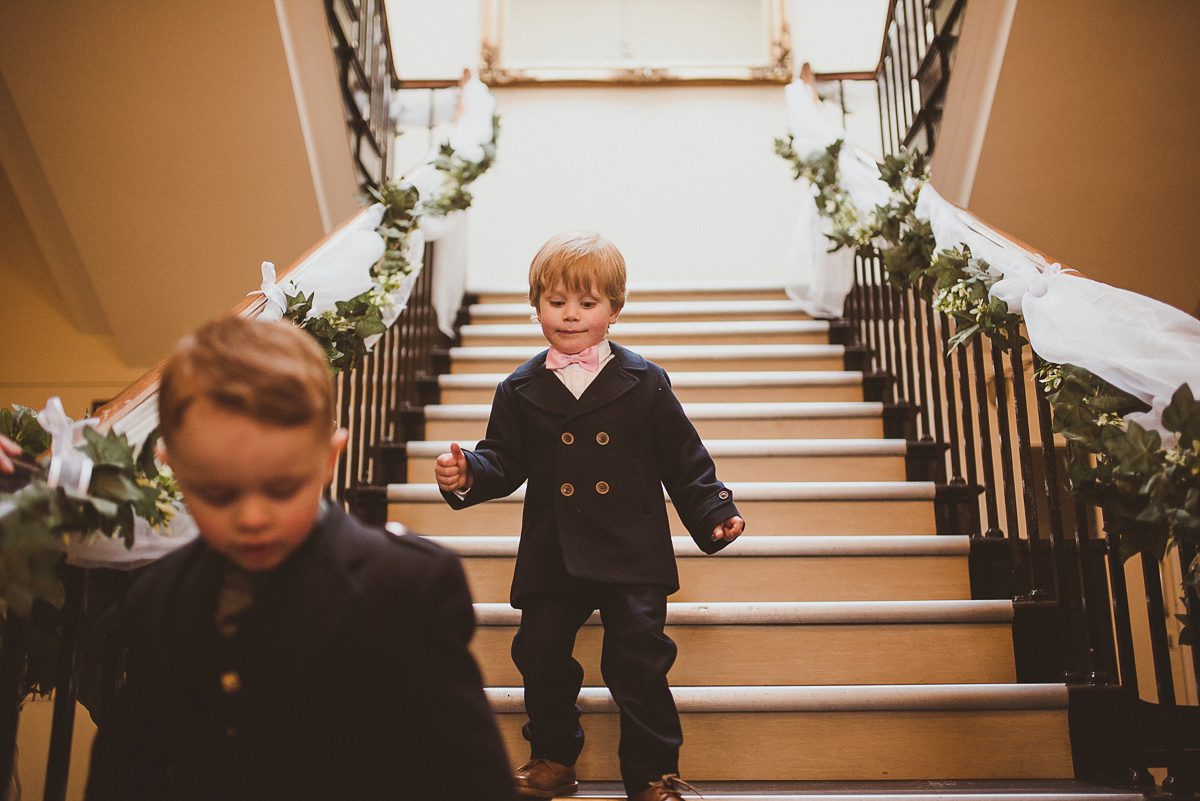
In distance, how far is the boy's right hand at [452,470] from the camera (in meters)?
1.73

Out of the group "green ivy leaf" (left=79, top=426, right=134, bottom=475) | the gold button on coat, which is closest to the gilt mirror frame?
"green ivy leaf" (left=79, top=426, right=134, bottom=475)

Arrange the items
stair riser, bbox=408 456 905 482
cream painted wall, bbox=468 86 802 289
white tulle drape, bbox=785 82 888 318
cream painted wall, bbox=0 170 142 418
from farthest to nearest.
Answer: cream painted wall, bbox=468 86 802 289 → cream painted wall, bbox=0 170 142 418 → white tulle drape, bbox=785 82 888 318 → stair riser, bbox=408 456 905 482

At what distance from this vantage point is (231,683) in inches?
38.2

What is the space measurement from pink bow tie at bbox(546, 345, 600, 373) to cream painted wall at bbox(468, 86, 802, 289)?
3354 millimetres

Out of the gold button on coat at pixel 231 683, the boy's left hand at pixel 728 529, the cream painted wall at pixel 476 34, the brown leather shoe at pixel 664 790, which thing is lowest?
the brown leather shoe at pixel 664 790

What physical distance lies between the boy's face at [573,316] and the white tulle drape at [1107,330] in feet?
2.94

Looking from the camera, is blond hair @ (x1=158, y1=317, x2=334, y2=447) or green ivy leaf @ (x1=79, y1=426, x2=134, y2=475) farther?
green ivy leaf @ (x1=79, y1=426, x2=134, y2=475)

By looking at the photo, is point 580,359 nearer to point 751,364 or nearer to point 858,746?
point 858,746

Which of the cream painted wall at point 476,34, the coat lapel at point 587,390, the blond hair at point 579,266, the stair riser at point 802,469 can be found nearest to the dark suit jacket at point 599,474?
the coat lapel at point 587,390

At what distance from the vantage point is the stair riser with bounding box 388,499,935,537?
266 cm

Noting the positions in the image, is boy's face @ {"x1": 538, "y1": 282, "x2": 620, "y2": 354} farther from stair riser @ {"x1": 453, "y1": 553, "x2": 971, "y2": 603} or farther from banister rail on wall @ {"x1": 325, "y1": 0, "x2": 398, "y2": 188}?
banister rail on wall @ {"x1": 325, "y1": 0, "x2": 398, "y2": 188}

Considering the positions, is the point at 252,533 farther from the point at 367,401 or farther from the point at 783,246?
the point at 783,246

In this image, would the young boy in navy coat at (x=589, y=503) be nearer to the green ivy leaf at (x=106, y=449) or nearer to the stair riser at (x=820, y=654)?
the stair riser at (x=820, y=654)

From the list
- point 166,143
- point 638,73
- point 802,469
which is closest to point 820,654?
point 802,469
